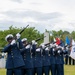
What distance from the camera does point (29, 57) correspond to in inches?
428

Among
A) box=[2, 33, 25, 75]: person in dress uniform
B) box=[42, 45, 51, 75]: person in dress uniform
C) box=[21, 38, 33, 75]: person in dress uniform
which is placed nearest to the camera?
box=[2, 33, 25, 75]: person in dress uniform

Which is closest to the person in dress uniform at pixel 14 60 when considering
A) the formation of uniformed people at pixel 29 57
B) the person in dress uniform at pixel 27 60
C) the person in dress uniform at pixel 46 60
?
the formation of uniformed people at pixel 29 57

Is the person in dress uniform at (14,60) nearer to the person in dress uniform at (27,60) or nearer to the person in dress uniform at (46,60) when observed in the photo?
the person in dress uniform at (27,60)

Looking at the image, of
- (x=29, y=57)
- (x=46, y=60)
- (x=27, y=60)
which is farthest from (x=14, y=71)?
(x=46, y=60)

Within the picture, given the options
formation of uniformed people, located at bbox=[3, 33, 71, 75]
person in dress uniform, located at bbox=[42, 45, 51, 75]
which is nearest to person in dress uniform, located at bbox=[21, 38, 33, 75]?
formation of uniformed people, located at bbox=[3, 33, 71, 75]

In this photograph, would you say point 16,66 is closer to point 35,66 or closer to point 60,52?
point 35,66

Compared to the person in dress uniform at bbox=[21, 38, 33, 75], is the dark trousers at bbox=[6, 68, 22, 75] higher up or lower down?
lower down

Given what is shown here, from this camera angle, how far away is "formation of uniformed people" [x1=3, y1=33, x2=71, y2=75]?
10.0 meters

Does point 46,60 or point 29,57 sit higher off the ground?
point 29,57

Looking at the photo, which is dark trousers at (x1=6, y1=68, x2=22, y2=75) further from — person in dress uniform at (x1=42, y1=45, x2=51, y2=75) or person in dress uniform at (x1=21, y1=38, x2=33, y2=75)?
person in dress uniform at (x1=42, y1=45, x2=51, y2=75)

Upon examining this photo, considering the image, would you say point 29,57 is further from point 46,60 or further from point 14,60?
point 46,60

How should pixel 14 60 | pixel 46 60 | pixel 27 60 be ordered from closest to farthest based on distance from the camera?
pixel 14 60 < pixel 27 60 < pixel 46 60

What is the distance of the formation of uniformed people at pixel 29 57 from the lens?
1002cm

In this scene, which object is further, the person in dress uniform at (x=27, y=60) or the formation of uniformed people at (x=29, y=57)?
the person in dress uniform at (x=27, y=60)
